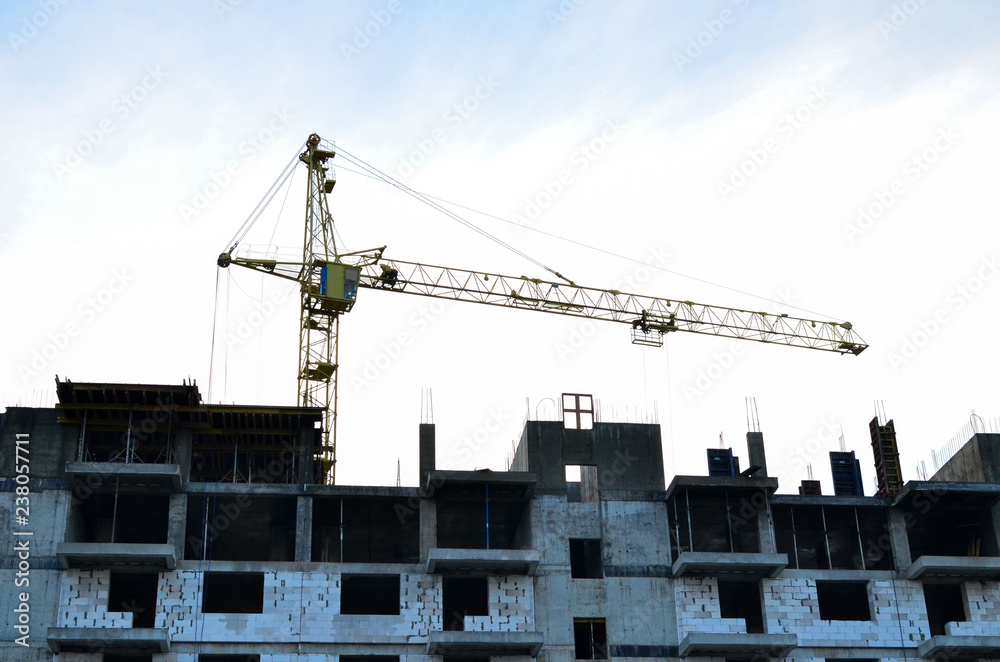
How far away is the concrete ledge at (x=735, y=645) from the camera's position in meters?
59.5

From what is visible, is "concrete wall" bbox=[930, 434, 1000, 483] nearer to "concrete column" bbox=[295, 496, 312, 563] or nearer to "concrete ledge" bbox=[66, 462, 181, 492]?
"concrete column" bbox=[295, 496, 312, 563]

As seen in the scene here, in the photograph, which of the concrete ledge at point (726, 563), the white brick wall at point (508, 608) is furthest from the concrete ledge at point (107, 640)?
the concrete ledge at point (726, 563)

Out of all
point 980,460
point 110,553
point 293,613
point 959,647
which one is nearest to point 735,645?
point 959,647

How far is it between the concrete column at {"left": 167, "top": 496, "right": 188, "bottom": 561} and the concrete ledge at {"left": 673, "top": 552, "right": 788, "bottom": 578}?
24.9 m

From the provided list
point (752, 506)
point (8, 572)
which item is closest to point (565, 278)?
point (752, 506)

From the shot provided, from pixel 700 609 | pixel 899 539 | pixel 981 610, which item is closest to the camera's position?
pixel 700 609

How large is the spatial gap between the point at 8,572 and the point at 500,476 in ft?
79.4

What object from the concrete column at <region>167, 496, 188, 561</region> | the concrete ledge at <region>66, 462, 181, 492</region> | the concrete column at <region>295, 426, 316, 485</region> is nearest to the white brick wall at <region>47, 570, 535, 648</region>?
the concrete column at <region>167, 496, 188, 561</region>

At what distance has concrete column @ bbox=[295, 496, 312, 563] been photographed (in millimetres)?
60438

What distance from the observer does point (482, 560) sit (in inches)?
2341

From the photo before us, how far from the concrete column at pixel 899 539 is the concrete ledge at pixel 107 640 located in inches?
1492

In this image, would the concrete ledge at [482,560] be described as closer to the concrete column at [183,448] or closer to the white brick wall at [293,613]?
the white brick wall at [293,613]

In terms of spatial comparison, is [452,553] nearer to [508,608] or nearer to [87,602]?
[508,608]

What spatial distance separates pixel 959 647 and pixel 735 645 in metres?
11.8
